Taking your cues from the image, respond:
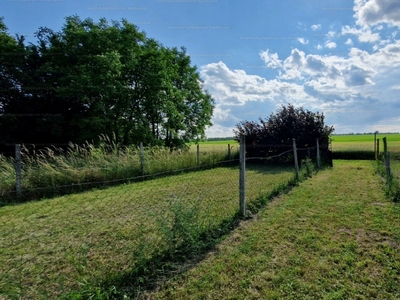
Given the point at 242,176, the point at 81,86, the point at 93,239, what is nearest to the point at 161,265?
the point at 93,239

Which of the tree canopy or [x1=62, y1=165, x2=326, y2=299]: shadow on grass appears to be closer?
[x1=62, y1=165, x2=326, y2=299]: shadow on grass

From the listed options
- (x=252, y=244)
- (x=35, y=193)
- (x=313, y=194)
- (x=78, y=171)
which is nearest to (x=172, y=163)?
(x=78, y=171)

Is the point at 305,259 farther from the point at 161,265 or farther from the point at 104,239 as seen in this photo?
the point at 104,239

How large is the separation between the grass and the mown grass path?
0.44m

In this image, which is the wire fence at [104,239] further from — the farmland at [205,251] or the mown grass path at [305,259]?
the mown grass path at [305,259]

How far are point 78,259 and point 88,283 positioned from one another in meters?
0.69

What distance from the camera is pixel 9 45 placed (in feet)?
35.1

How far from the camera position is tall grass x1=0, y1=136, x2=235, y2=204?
6113mm

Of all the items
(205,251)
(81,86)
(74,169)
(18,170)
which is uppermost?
(81,86)

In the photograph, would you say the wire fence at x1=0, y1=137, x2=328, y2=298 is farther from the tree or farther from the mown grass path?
the tree

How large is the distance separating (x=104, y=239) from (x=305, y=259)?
2.81 meters

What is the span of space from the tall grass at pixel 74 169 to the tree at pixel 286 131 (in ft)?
20.7

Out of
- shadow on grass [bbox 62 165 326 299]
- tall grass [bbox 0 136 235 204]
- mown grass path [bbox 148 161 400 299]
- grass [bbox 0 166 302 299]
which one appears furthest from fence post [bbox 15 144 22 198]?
mown grass path [bbox 148 161 400 299]

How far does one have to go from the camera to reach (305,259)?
2596 millimetres
